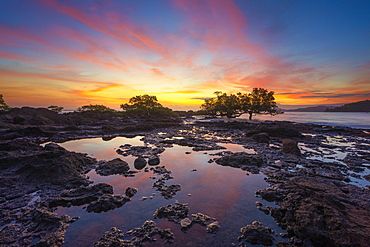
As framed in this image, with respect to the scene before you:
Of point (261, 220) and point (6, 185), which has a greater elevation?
point (6, 185)

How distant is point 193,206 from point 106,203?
354 cm

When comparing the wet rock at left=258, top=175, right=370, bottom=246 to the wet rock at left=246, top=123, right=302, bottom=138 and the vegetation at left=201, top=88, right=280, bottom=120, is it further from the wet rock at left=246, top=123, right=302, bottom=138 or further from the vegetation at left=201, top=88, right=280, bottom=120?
the vegetation at left=201, top=88, right=280, bottom=120

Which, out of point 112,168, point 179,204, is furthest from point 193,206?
point 112,168

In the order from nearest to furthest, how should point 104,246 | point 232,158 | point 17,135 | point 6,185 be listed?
point 104,246, point 6,185, point 232,158, point 17,135

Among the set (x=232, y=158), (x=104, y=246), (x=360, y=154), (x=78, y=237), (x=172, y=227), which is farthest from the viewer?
(x=360, y=154)

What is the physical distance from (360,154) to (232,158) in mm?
12594

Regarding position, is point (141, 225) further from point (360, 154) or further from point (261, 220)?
point (360, 154)

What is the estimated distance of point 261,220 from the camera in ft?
17.9

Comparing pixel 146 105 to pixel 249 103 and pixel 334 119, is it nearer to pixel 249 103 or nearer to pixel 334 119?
pixel 249 103

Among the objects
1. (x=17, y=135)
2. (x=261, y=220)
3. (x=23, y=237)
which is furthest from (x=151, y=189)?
(x=17, y=135)

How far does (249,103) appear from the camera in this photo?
209 feet

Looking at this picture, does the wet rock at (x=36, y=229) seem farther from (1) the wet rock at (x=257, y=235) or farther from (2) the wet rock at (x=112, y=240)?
(1) the wet rock at (x=257, y=235)

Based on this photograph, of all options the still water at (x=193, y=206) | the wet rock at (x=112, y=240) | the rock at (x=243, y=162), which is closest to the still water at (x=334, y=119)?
the rock at (x=243, y=162)

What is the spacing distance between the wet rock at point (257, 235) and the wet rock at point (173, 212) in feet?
6.73
